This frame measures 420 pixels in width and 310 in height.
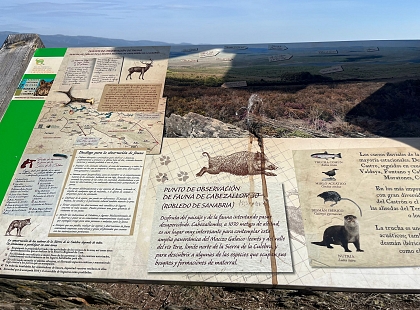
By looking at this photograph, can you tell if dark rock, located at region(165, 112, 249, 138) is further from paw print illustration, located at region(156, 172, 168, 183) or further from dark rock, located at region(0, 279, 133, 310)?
dark rock, located at region(0, 279, 133, 310)

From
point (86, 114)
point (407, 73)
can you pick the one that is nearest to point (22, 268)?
point (86, 114)

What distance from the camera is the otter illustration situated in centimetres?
270

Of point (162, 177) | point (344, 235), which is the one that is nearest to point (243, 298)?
point (344, 235)

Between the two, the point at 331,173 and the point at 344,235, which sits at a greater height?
the point at 331,173

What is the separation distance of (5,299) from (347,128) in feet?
12.4

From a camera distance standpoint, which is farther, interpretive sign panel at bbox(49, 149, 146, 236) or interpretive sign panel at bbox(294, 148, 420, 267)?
interpretive sign panel at bbox(49, 149, 146, 236)

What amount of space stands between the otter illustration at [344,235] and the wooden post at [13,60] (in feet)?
13.0

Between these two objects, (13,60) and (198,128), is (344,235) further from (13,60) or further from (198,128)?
(13,60)

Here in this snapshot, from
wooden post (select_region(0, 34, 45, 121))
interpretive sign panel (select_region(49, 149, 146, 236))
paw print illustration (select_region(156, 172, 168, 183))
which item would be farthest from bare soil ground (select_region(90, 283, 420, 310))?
wooden post (select_region(0, 34, 45, 121))

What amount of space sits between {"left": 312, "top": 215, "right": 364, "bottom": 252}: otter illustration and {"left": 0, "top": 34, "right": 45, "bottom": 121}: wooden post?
13.0 ft

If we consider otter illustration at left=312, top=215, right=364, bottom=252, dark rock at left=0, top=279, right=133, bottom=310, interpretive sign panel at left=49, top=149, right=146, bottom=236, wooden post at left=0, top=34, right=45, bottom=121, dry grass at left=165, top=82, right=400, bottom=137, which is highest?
wooden post at left=0, top=34, right=45, bottom=121

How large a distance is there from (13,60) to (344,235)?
4.75 m

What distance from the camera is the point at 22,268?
282cm

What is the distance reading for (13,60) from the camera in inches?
172
